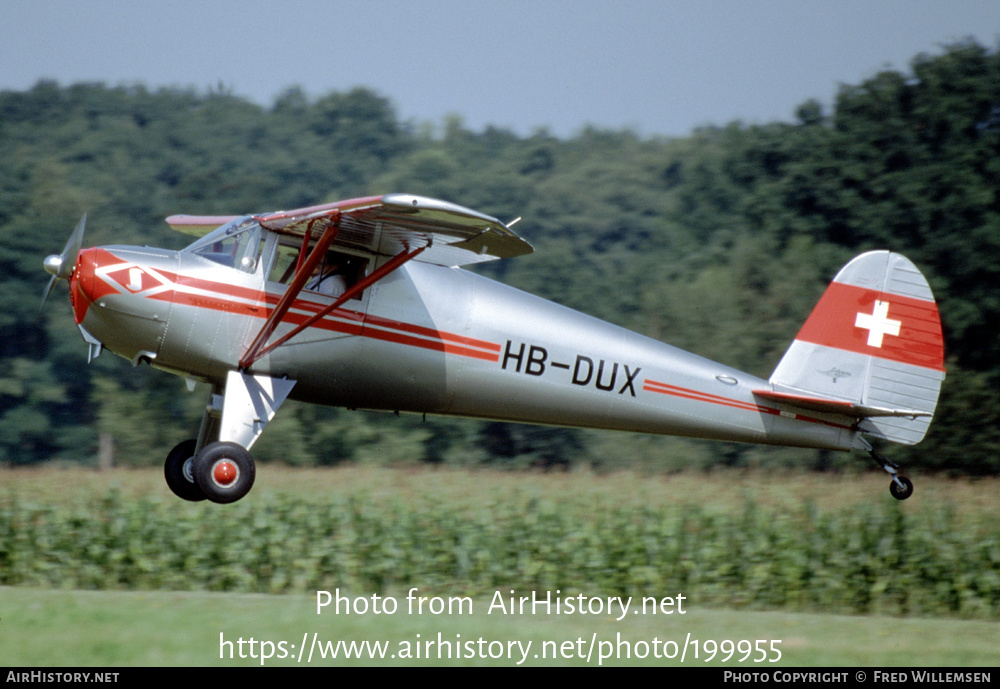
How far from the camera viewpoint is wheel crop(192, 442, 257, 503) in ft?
30.6

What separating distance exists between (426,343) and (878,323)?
499 cm

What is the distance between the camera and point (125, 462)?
2770 cm

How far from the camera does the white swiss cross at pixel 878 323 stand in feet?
37.9

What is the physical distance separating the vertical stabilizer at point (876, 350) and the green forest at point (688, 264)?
15.5 meters

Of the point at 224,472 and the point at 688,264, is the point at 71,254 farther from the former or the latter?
the point at 688,264

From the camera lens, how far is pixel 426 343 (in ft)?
33.8

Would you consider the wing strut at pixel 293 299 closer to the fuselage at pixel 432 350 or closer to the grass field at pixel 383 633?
the fuselage at pixel 432 350

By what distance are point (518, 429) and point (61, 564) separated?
878 inches

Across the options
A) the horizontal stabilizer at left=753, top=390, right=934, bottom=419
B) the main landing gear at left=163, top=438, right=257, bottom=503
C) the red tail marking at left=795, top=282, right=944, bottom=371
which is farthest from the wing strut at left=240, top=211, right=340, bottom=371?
the red tail marking at left=795, top=282, right=944, bottom=371

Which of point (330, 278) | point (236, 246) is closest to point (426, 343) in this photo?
point (330, 278)

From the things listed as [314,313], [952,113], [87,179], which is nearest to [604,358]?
[314,313]

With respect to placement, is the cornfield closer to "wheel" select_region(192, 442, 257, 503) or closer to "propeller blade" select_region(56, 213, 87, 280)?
"wheel" select_region(192, 442, 257, 503)

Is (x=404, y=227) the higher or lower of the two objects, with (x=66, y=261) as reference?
higher
